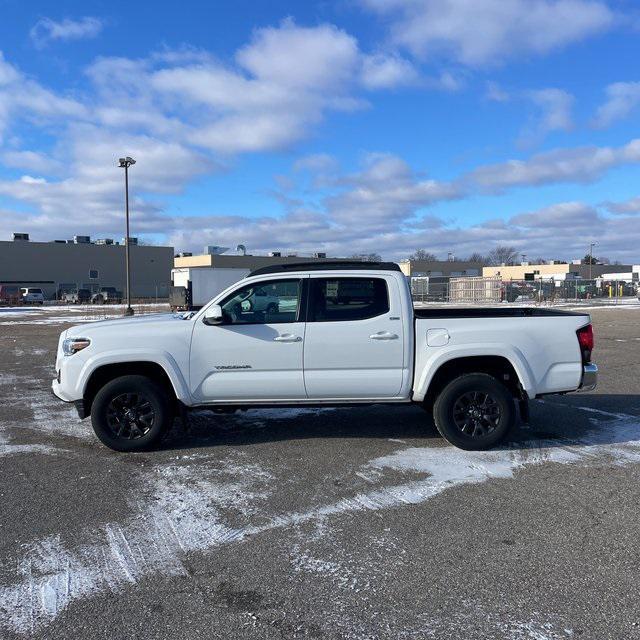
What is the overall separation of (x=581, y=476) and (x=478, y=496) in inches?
45.7

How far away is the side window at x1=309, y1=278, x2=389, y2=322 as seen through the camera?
622 centimetres

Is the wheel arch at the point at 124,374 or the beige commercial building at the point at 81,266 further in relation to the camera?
the beige commercial building at the point at 81,266

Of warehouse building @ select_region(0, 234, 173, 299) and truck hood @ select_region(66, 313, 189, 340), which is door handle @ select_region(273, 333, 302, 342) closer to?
truck hood @ select_region(66, 313, 189, 340)

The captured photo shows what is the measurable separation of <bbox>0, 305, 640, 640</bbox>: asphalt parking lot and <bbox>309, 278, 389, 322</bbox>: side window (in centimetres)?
143

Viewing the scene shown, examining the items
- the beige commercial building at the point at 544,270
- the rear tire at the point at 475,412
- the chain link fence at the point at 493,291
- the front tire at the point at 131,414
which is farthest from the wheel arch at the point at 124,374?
the beige commercial building at the point at 544,270

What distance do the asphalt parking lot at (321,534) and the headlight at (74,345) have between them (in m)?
1.08

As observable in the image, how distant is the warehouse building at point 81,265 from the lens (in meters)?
76.6

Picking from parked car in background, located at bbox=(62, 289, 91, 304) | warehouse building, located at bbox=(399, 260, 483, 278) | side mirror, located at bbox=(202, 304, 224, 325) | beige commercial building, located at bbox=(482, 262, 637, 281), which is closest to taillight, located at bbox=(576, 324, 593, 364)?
side mirror, located at bbox=(202, 304, 224, 325)

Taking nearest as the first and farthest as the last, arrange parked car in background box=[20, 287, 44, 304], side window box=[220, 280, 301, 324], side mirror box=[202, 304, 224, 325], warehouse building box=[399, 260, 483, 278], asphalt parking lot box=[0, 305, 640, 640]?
1. asphalt parking lot box=[0, 305, 640, 640]
2. side mirror box=[202, 304, 224, 325]
3. side window box=[220, 280, 301, 324]
4. parked car in background box=[20, 287, 44, 304]
5. warehouse building box=[399, 260, 483, 278]

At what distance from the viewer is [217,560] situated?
390 centimetres

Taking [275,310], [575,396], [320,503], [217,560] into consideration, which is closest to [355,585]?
[217,560]

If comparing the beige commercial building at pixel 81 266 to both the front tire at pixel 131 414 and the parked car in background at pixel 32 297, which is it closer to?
the parked car in background at pixel 32 297

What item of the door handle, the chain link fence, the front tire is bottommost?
the front tire

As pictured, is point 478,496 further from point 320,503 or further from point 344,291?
point 344,291
